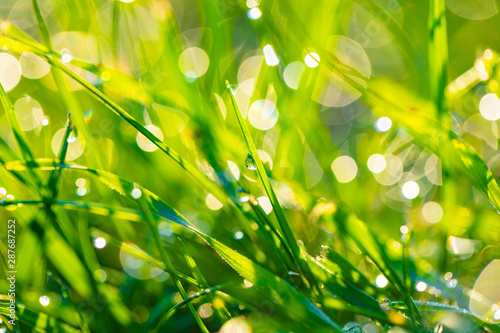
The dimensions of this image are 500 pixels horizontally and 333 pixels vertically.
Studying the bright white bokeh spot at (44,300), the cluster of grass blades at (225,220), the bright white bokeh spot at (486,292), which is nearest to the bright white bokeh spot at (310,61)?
the cluster of grass blades at (225,220)

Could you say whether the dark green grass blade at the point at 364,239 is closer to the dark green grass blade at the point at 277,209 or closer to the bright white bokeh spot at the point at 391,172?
the dark green grass blade at the point at 277,209

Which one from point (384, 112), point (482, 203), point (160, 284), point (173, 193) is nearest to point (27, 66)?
point (173, 193)

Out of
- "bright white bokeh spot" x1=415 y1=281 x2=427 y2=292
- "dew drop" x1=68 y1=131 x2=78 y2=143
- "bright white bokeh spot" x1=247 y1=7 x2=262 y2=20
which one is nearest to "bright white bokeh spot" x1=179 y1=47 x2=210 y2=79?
"bright white bokeh spot" x1=247 y1=7 x2=262 y2=20

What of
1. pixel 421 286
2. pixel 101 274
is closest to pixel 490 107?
pixel 421 286

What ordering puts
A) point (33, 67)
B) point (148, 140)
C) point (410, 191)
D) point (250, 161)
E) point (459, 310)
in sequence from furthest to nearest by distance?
point (33, 67) < point (148, 140) < point (410, 191) < point (250, 161) < point (459, 310)

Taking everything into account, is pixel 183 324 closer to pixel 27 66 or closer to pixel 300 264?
pixel 300 264

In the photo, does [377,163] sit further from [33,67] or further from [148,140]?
[33,67]

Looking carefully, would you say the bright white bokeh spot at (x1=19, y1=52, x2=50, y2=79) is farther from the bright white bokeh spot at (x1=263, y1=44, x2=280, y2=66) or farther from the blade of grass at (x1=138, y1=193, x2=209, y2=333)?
the blade of grass at (x1=138, y1=193, x2=209, y2=333)
